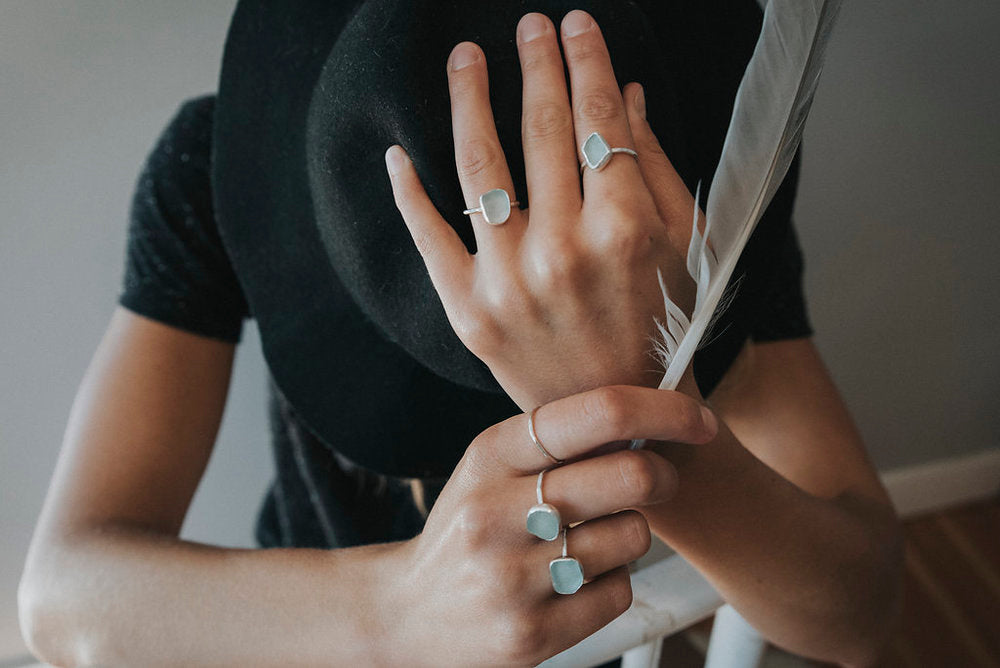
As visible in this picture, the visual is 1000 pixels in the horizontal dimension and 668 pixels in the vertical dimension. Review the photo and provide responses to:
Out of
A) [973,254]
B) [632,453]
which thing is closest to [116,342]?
[632,453]

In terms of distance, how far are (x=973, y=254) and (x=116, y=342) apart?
59.2 inches

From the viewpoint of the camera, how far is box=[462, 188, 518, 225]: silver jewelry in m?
0.46

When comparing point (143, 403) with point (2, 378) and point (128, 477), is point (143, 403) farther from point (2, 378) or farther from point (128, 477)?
point (2, 378)

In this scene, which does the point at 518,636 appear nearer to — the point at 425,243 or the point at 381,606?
the point at 381,606

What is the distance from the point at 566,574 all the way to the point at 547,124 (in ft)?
1.01

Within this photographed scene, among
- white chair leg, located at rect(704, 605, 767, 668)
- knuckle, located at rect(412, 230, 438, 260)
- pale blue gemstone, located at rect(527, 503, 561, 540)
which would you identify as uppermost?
knuckle, located at rect(412, 230, 438, 260)

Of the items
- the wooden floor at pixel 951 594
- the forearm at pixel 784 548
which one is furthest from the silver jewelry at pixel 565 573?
the wooden floor at pixel 951 594

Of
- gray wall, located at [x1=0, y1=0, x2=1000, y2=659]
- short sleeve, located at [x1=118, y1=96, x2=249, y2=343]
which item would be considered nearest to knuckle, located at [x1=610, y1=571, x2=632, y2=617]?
short sleeve, located at [x1=118, y1=96, x2=249, y2=343]

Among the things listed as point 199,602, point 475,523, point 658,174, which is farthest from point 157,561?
point 658,174

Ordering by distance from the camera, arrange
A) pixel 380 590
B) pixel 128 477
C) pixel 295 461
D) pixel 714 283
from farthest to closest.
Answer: pixel 295 461 < pixel 128 477 < pixel 380 590 < pixel 714 283

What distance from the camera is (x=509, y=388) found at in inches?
20.2

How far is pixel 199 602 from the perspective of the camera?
0.66m

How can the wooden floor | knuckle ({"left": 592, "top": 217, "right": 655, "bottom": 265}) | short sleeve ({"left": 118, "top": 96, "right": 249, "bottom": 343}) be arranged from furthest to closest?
the wooden floor
short sleeve ({"left": 118, "top": 96, "right": 249, "bottom": 343})
knuckle ({"left": 592, "top": 217, "right": 655, "bottom": 265})

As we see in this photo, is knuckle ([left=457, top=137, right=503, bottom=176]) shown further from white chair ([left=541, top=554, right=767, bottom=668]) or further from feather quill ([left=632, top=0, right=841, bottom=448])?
white chair ([left=541, top=554, right=767, bottom=668])
